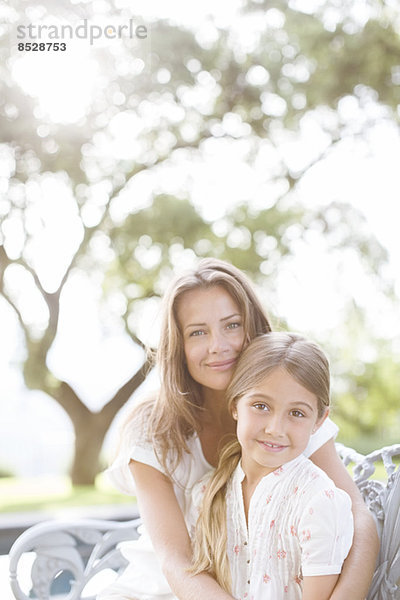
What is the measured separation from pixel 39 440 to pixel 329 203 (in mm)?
3600

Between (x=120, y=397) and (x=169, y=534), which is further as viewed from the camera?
(x=120, y=397)

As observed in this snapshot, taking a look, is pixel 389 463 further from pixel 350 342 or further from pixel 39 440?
pixel 39 440

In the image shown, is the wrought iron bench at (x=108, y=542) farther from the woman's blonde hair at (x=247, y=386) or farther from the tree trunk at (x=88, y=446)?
the tree trunk at (x=88, y=446)

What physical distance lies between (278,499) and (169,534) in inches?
11.2

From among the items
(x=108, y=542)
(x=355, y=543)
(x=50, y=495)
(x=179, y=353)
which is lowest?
(x=50, y=495)

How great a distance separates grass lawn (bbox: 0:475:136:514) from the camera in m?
6.30

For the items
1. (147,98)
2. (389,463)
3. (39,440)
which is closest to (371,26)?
(147,98)

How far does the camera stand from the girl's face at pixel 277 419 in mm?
1273

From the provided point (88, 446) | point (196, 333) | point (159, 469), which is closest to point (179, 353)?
point (196, 333)

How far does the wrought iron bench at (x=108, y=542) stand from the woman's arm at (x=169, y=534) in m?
0.37

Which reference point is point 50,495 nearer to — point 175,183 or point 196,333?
point 175,183

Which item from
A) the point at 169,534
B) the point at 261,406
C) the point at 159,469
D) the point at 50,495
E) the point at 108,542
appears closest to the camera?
the point at 261,406

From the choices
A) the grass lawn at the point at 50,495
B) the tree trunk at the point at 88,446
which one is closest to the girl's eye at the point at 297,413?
the tree trunk at the point at 88,446

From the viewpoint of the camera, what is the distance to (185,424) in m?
1.62
